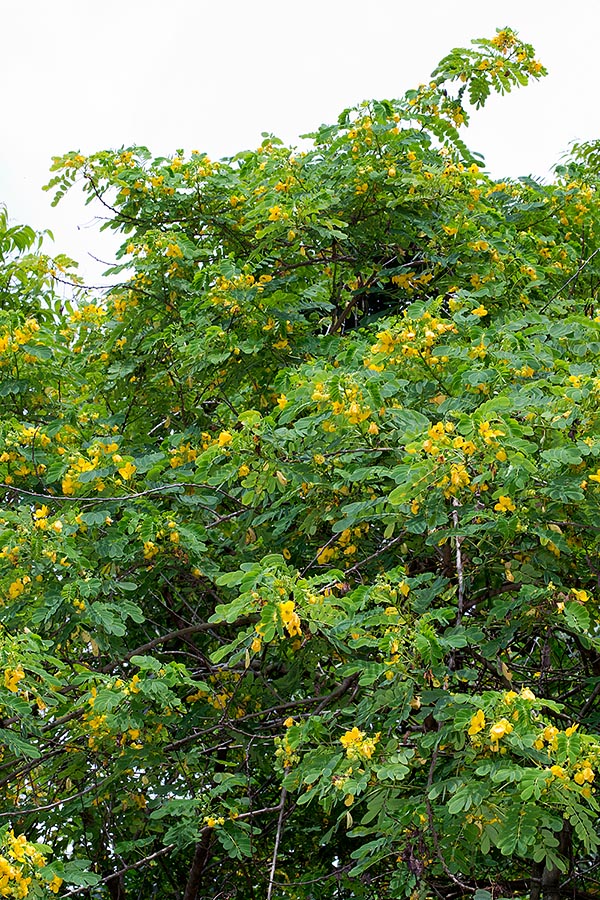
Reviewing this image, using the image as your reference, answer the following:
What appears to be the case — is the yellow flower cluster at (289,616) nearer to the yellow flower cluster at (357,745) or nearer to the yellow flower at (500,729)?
the yellow flower cluster at (357,745)

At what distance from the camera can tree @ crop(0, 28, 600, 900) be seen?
3.34 metres

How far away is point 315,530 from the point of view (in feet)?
13.2

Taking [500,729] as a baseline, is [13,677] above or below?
above

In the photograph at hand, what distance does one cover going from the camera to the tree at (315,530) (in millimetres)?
3338

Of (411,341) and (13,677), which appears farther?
(411,341)

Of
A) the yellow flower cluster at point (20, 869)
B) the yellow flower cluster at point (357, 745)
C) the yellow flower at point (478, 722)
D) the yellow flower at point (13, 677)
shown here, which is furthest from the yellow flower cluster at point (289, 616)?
A: the yellow flower cluster at point (20, 869)

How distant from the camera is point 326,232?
4840 mm

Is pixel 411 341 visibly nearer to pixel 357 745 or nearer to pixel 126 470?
pixel 126 470

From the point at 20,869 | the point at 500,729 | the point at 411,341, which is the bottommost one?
the point at 500,729

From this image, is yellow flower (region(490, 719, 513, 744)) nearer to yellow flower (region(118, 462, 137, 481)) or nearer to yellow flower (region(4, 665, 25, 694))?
yellow flower (region(4, 665, 25, 694))

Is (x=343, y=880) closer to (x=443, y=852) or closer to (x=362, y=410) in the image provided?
(x=443, y=852)

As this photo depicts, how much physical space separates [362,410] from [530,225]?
3069mm

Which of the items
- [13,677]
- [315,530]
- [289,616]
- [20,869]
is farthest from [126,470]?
[20,869]

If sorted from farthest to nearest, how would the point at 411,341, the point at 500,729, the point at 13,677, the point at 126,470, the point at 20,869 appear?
the point at 126,470, the point at 411,341, the point at 13,677, the point at 20,869, the point at 500,729
